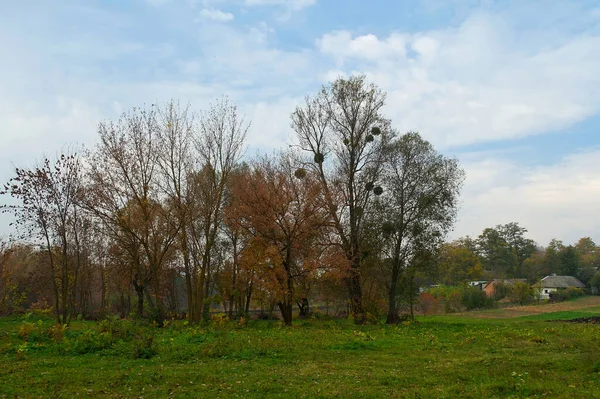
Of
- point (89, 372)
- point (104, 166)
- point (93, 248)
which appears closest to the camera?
point (89, 372)

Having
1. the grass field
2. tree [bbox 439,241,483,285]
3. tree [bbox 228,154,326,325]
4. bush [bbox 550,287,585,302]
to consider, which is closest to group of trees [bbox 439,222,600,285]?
tree [bbox 439,241,483,285]

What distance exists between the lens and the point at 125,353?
14305mm

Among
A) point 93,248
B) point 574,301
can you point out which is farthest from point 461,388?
point 574,301

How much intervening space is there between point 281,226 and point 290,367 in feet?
50.0

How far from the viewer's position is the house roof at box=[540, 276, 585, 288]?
236 feet

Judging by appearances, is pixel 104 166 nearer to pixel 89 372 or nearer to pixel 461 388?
pixel 89 372

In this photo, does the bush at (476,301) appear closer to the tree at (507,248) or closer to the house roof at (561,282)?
the house roof at (561,282)

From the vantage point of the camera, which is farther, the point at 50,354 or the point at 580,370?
the point at 50,354

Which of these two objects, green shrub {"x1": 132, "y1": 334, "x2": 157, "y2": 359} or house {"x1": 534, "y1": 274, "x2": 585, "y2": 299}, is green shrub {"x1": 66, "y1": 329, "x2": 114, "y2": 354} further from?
house {"x1": 534, "y1": 274, "x2": 585, "y2": 299}

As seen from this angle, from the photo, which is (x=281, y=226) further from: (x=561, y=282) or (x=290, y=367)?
(x=561, y=282)

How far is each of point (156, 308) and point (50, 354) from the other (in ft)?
47.2

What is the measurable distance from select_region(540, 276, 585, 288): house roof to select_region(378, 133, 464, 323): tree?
161ft

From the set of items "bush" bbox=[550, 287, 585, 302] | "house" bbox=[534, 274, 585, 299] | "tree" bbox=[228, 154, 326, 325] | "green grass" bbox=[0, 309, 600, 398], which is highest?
"tree" bbox=[228, 154, 326, 325]

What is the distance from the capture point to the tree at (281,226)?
26547mm
